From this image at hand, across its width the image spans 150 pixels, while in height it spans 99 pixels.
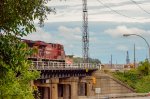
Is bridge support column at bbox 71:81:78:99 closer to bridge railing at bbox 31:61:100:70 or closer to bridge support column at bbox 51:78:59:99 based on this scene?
bridge railing at bbox 31:61:100:70

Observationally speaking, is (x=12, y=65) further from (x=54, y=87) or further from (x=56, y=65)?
(x=54, y=87)

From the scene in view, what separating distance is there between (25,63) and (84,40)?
92653mm

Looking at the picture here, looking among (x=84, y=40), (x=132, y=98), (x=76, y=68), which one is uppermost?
(x=84, y=40)

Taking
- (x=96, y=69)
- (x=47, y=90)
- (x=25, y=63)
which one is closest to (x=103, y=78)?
(x=96, y=69)

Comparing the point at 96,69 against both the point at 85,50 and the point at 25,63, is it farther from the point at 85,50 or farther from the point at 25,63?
the point at 25,63

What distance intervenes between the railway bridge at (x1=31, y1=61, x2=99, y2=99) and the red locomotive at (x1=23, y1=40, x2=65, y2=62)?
170 inches

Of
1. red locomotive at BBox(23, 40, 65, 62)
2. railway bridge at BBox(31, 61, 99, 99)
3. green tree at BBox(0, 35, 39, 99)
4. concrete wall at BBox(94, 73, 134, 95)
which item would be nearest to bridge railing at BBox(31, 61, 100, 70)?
railway bridge at BBox(31, 61, 99, 99)

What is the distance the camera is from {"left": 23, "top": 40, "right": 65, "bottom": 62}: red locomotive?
8876 centimetres

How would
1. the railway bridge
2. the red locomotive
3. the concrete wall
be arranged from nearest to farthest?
the railway bridge → the red locomotive → the concrete wall

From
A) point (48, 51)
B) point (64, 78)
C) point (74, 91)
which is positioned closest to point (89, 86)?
point (74, 91)

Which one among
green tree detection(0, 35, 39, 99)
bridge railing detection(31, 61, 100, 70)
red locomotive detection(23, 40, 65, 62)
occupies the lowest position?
green tree detection(0, 35, 39, 99)

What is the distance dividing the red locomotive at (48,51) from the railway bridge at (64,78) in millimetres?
4323

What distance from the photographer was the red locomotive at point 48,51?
88.8m

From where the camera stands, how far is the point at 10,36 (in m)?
18.3
